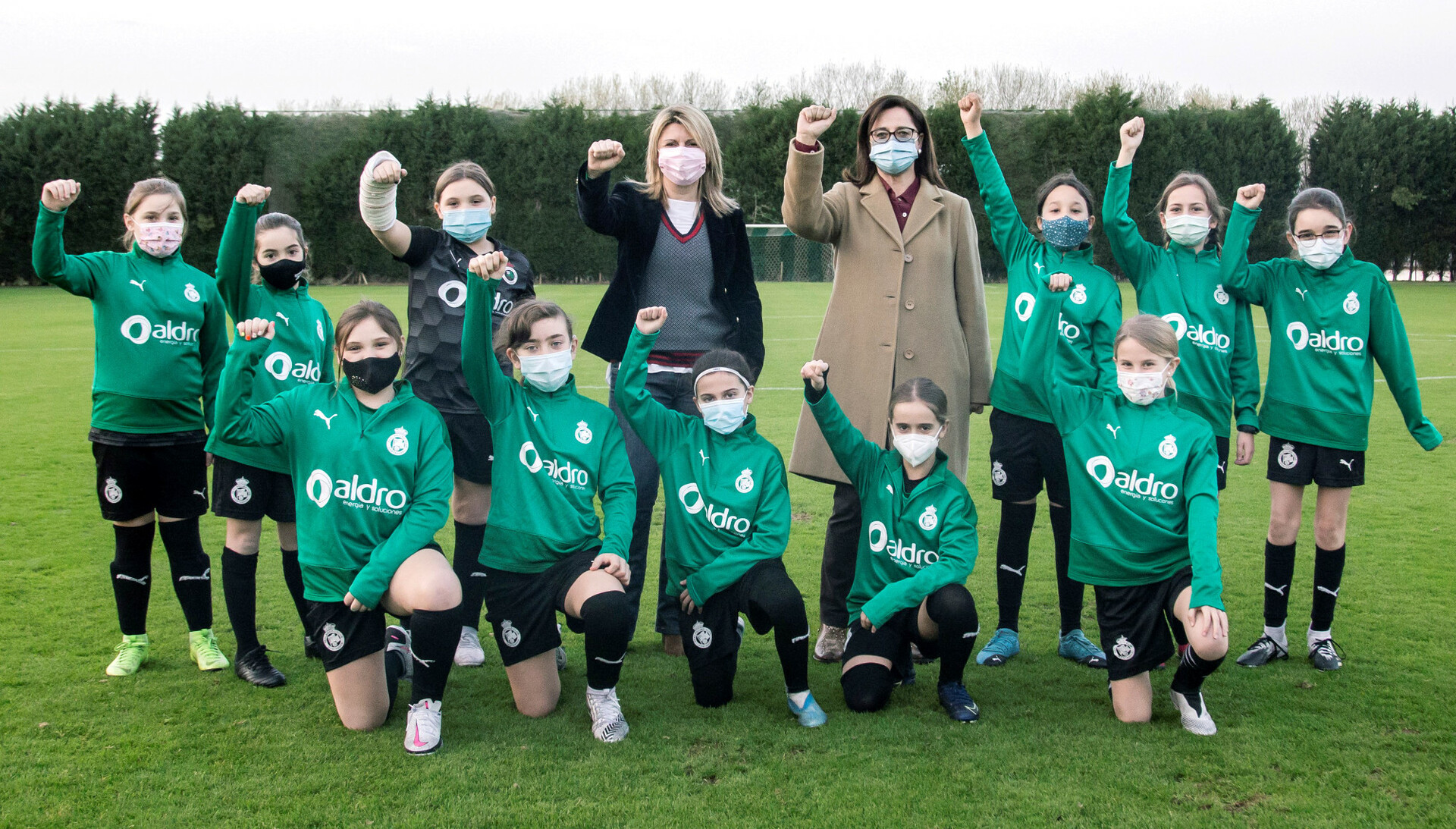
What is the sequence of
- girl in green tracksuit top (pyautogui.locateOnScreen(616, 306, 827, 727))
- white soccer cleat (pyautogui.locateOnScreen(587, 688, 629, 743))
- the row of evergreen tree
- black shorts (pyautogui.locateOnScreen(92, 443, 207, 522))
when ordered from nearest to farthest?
white soccer cleat (pyautogui.locateOnScreen(587, 688, 629, 743)), girl in green tracksuit top (pyautogui.locateOnScreen(616, 306, 827, 727)), black shorts (pyautogui.locateOnScreen(92, 443, 207, 522)), the row of evergreen tree

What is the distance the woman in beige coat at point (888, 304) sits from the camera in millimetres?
3975

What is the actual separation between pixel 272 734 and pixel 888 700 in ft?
6.48

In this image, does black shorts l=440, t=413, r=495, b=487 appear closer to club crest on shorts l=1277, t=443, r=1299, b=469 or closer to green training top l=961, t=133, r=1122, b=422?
green training top l=961, t=133, r=1122, b=422

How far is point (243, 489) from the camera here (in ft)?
12.2

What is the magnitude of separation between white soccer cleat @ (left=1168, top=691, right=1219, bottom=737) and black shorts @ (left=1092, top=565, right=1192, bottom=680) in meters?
0.14

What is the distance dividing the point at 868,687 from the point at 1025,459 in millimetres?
1134

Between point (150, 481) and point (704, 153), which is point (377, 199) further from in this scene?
point (150, 481)

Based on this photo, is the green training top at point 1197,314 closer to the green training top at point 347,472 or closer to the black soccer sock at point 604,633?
the black soccer sock at point 604,633

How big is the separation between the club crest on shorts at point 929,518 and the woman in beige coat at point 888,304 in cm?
45

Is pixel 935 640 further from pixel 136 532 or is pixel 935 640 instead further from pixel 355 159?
pixel 355 159

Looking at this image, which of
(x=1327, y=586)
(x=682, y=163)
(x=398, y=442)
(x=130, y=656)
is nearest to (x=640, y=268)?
(x=682, y=163)

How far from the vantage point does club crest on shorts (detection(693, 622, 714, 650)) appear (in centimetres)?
350

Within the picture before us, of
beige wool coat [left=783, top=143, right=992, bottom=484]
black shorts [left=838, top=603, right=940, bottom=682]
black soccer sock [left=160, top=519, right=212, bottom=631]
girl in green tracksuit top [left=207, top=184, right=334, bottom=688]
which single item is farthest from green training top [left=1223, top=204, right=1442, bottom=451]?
black soccer sock [left=160, top=519, right=212, bottom=631]

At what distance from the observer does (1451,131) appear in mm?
29906
